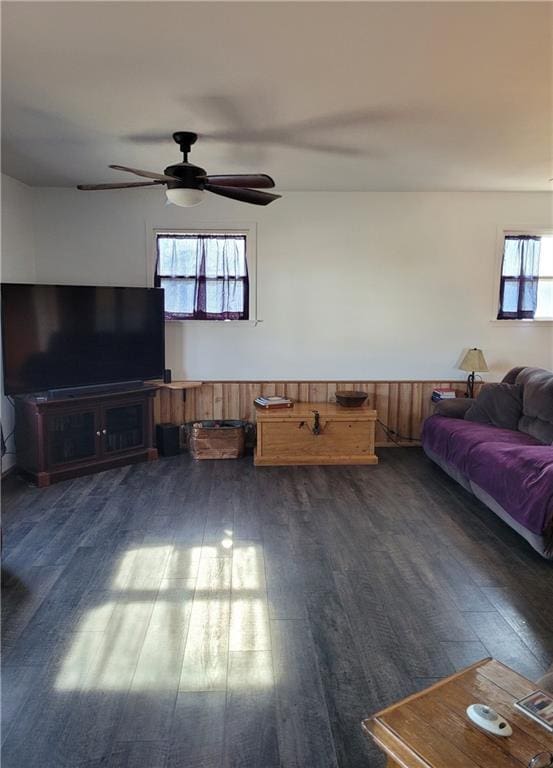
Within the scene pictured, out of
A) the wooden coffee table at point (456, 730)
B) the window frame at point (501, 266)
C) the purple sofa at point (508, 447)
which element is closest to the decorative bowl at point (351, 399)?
the purple sofa at point (508, 447)

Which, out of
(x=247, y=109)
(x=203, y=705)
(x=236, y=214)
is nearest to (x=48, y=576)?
(x=203, y=705)

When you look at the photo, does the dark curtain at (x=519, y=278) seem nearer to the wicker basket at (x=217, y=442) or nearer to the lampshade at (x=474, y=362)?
the lampshade at (x=474, y=362)

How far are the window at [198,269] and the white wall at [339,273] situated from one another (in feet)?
0.43

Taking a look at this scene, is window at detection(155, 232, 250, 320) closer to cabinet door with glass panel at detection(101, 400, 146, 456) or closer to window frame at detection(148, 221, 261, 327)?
window frame at detection(148, 221, 261, 327)

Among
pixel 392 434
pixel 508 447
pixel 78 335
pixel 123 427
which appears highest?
pixel 78 335

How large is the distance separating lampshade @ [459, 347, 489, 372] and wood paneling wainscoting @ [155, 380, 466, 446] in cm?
36

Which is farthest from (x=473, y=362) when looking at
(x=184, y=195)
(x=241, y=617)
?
(x=241, y=617)

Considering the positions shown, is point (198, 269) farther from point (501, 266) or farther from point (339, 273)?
point (501, 266)

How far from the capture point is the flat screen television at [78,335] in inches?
163

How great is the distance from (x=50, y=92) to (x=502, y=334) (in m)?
4.60

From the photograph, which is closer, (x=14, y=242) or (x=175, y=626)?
(x=175, y=626)

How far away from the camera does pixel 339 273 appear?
5270 mm

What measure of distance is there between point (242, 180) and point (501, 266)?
11.0 ft

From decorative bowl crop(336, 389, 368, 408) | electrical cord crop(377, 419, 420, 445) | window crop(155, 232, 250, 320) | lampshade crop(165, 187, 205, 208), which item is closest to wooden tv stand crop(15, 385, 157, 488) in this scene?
window crop(155, 232, 250, 320)
